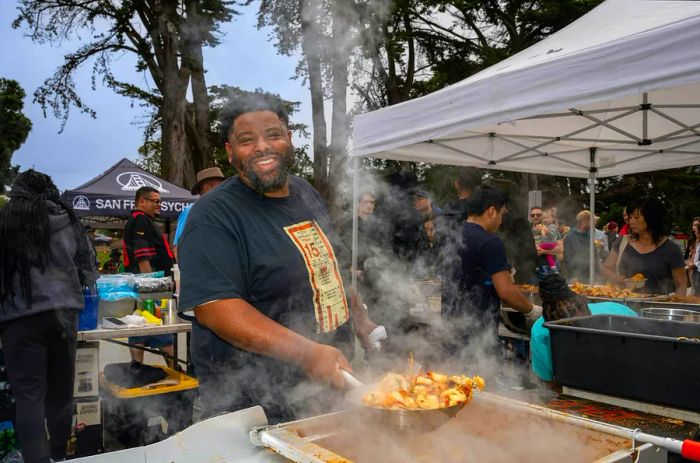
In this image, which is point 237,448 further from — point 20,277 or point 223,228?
point 20,277

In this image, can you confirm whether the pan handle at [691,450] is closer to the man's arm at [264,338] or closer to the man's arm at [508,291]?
the man's arm at [264,338]

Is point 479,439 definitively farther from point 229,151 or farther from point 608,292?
point 608,292

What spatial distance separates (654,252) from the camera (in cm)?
452

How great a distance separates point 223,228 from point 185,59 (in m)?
2.03

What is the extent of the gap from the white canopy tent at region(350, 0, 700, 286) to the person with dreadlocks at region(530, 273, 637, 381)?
1.06 metres

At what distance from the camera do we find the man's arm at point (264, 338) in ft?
4.73

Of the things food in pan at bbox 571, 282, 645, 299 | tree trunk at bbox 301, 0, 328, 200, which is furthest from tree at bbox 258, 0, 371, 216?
food in pan at bbox 571, 282, 645, 299

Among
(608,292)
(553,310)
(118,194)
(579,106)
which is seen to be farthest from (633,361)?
(118,194)

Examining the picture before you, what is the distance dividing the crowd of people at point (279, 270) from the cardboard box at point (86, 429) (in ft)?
0.57

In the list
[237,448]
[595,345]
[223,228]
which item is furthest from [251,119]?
[595,345]

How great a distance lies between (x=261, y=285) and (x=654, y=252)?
4.05m

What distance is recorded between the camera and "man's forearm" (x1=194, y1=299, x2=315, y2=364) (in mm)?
1489

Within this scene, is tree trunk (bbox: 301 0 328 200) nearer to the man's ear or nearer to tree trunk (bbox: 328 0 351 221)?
tree trunk (bbox: 328 0 351 221)

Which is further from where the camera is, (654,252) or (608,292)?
(654,252)
